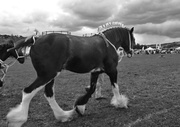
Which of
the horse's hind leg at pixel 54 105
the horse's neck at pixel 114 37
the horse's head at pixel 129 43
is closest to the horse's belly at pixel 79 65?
the horse's hind leg at pixel 54 105

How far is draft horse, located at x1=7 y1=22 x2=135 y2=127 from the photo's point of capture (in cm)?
432

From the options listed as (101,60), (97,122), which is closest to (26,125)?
(97,122)

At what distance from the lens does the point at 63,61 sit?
454 cm

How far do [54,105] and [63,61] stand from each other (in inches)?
51.2

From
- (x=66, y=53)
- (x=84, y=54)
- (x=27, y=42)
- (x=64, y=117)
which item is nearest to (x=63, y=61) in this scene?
(x=66, y=53)

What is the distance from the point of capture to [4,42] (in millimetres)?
7566

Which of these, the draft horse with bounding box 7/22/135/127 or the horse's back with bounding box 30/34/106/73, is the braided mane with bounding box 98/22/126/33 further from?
the horse's back with bounding box 30/34/106/73

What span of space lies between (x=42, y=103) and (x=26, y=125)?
1.97 metres

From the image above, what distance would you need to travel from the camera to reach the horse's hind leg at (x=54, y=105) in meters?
4.93

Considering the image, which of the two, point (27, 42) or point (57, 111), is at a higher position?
point (27, 42)

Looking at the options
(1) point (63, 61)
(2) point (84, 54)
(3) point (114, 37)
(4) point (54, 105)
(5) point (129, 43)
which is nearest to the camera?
(1) point (63, 61)

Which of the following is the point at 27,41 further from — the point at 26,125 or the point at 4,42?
the point at 4,42

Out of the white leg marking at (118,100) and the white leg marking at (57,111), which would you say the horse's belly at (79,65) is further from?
the white leg marking at (118,100)

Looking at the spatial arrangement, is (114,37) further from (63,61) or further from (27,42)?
(27,42)
